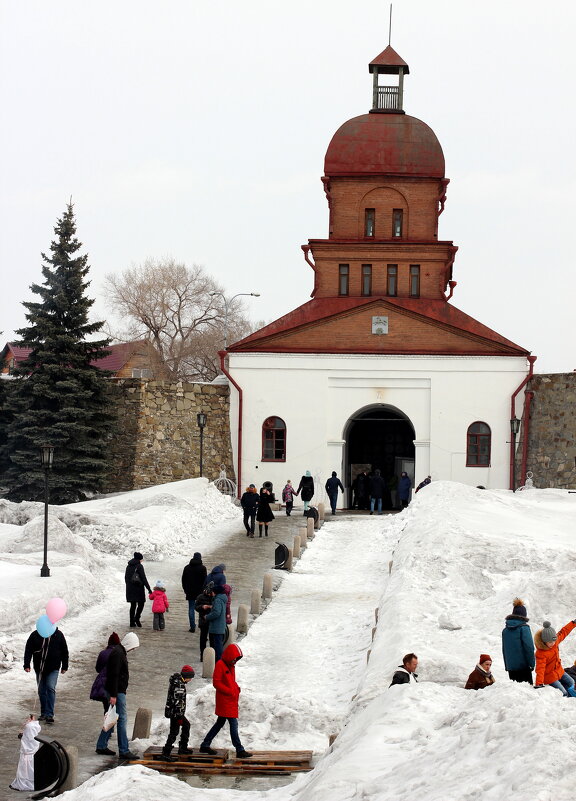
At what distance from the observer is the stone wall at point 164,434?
37.6 metres

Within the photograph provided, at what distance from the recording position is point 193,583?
18484 millimetres

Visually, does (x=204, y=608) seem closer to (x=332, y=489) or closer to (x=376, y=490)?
(x=332, y=489)

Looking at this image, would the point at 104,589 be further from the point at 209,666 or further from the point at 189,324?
the point at 189,324

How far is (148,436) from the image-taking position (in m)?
37.8

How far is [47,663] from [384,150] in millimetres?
29951

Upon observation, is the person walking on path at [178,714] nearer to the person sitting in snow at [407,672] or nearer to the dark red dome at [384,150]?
the person sitting in snow at [407,672]

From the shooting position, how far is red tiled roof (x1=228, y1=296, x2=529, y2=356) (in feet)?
120

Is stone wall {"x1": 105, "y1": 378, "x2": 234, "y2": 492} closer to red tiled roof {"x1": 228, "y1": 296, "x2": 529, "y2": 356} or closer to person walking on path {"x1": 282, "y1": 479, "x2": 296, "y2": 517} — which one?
red tiled roof {"x1": 228, "y1": 296, "x2": 529, "y2": 356}

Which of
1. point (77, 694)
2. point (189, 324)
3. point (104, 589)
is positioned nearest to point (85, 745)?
point (77, 694)

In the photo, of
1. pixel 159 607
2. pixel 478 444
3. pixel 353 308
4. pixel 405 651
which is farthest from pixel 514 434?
pixel 405 651

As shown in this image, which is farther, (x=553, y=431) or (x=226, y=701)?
(x=553, y=431)

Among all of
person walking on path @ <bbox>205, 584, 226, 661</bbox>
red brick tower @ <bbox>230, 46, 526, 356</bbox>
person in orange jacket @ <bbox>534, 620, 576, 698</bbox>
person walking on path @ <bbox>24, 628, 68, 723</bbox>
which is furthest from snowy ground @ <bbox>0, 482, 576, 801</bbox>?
red brick tower @ <bbox>230, 46, 526, 356</bbox>

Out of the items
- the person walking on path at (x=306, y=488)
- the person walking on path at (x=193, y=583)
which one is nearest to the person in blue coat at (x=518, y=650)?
the person walking on path at (x=193, y=583)

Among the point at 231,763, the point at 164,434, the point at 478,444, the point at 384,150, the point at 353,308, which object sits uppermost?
the point at 384,150
